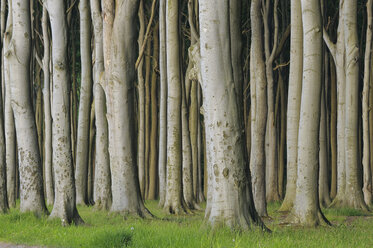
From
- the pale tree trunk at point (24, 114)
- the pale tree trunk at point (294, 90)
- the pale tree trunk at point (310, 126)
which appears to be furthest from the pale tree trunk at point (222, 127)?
the pale tree trunk at point (294, 90)

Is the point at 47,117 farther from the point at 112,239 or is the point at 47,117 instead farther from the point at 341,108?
the point at 112,239

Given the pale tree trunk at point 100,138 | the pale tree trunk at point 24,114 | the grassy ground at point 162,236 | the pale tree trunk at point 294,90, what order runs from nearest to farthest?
the grassy ground at point 162,236 < the pale tree trunk at point 24,114 < the pale tree trunk at point 294,90 < the pale tree trunk at point 100,138

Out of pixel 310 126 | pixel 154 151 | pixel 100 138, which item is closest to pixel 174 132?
pixel 100 138

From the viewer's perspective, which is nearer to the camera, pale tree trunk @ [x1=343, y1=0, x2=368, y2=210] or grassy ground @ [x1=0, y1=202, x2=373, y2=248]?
grassy ground @ [x1=0, y1=202, x2=373, y2=248]

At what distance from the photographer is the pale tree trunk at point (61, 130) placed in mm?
10328

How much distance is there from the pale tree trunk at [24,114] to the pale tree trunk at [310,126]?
16.8ft

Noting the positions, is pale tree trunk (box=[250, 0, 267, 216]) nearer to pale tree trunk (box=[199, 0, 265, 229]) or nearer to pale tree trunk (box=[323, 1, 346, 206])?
pale tree trunk (box=[323, 1, 346, 206])

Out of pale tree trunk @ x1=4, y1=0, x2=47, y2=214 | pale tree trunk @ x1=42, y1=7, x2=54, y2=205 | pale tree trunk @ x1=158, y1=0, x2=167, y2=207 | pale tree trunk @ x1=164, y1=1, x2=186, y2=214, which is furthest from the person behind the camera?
pale tree trunk @ x1=42, y1=7, x2=54, y2=205

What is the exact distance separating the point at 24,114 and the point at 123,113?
2070mm

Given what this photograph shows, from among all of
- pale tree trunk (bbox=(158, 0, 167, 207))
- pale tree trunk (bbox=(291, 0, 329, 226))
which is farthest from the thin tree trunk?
pale tree trunk (bbox=(291, 0, 329, 226))

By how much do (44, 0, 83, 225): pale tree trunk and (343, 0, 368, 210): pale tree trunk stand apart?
7666mm

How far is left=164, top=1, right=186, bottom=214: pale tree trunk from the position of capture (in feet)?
43.5

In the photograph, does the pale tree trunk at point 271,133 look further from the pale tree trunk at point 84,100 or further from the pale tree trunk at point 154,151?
the pale tree trunk at point 84,100

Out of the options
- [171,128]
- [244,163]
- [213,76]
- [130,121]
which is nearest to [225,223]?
[244,163]
